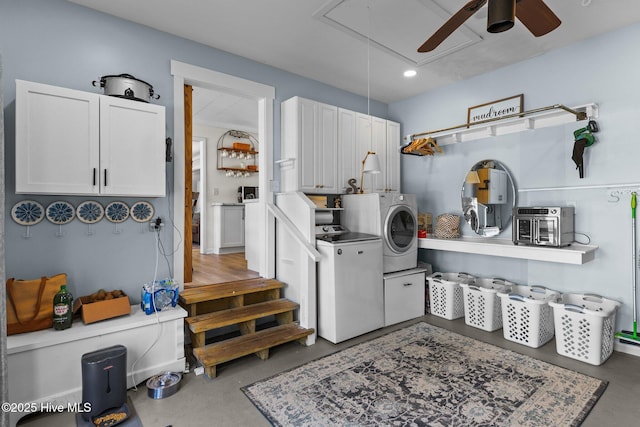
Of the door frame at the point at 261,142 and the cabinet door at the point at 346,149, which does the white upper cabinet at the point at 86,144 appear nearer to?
the door frame at the point at 261,142

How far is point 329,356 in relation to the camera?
2.82m

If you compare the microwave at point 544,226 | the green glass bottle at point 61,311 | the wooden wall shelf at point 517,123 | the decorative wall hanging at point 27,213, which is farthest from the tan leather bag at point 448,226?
the decorative wall hanging at point 27,213

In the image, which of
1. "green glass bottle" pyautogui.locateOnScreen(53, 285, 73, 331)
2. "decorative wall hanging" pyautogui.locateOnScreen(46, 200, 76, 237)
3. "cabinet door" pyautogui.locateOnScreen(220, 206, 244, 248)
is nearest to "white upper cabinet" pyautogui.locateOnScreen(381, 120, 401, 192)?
"cabinet door" pyautogui.locateOnScreen(220, 206, 244, 248)

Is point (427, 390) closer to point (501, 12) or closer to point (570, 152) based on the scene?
point (501, 12)

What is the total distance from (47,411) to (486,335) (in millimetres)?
3557

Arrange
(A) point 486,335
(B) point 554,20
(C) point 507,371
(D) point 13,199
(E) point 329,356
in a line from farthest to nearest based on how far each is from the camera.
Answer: (A) point 486,335 < (E) point 329,356 < (C) point 507,371 < (D) point 13,199 < (B) point 554,20

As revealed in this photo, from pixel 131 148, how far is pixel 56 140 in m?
0.44

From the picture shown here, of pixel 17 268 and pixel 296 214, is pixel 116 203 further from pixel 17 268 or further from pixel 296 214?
pixel 296 214

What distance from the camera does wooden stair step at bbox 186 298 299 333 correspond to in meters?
2.70

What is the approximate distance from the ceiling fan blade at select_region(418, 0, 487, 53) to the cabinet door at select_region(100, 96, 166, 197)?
204 cm

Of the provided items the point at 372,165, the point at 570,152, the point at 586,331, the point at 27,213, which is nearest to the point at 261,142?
the point at 372,165

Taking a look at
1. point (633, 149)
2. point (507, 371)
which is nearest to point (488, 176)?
point (633, 149)

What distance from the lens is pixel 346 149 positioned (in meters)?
4.05

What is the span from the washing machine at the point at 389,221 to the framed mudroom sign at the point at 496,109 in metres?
1.24
